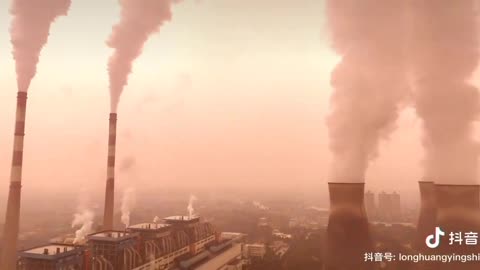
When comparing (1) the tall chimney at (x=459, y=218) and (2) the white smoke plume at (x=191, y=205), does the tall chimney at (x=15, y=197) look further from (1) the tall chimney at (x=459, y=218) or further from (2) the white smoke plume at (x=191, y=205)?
(1) the tall chimney at (x=459, y=218)

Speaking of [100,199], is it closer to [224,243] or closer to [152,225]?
[152,225]

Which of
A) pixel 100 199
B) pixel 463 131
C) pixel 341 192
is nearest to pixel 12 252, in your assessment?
pixel 100 199

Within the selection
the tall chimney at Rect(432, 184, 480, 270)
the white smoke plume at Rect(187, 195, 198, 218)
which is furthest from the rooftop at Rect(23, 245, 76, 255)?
the tall chimney at Rect(432, 184, 480, 270)

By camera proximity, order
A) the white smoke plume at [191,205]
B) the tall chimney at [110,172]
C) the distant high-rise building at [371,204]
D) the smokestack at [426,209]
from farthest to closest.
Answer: the tall chimney at [110,172] → the distant high-rise building at [371,204] → the white smoke plume at [191,205] → the smokestack at [426,209]

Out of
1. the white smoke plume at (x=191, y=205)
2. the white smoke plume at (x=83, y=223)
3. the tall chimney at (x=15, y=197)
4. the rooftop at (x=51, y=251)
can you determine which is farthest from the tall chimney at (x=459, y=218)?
the tall chimney at (x=15, y=197)

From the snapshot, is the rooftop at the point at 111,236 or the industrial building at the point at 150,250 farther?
the rooftop at the point at 111,236

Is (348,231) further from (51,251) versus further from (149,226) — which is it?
(51,251)

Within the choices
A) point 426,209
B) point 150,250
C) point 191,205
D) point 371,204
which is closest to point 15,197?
point 150,250
